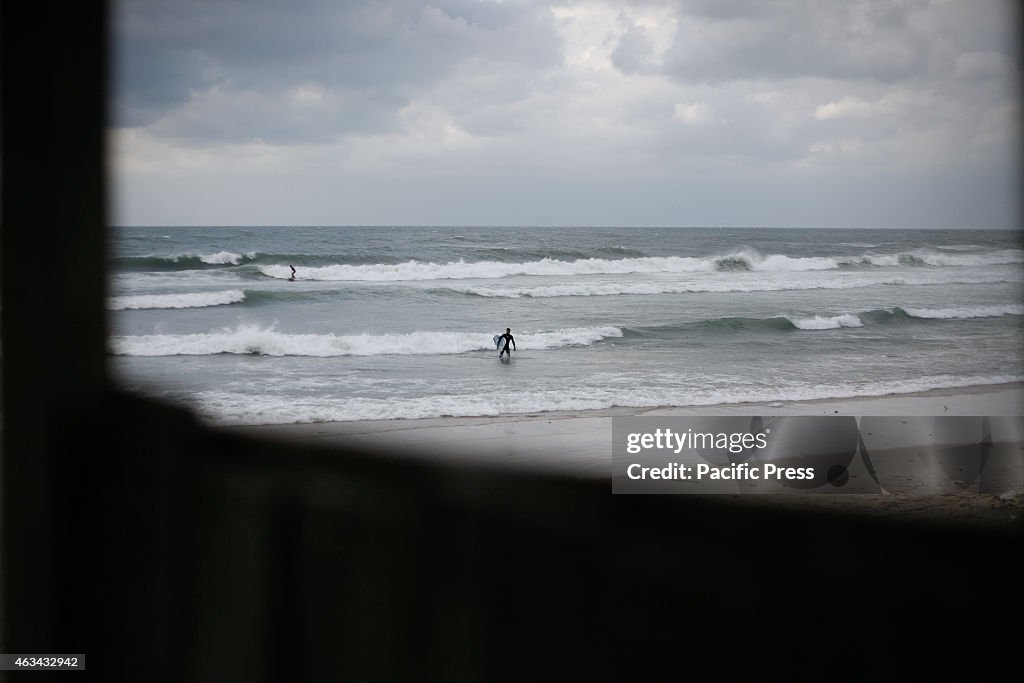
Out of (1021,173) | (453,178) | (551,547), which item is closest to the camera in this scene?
(1021,173)

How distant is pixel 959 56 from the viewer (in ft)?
3.22

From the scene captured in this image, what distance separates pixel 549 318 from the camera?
5.87 m

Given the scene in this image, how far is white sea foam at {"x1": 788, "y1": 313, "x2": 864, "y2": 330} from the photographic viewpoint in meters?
4.90

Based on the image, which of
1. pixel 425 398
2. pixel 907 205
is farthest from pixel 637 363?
pixel 907 205

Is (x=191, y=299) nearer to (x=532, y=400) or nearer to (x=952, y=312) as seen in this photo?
(x=532, y=400)

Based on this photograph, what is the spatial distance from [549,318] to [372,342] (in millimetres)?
1364

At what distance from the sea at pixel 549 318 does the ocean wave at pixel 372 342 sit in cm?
2

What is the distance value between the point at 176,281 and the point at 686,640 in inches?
319

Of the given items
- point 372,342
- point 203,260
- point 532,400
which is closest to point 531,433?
point 532,400

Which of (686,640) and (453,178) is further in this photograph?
(453,178)

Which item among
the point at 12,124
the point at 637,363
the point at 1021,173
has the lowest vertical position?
the point at 637,363

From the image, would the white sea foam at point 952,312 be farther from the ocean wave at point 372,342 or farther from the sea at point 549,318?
the ocean wave at point 372,342

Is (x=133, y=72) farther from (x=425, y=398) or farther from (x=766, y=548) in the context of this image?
(x=425, y=398)

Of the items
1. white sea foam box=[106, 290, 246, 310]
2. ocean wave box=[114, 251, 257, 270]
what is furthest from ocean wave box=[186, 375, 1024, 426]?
ocean wave box=[114, 251, 257, 270]
